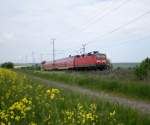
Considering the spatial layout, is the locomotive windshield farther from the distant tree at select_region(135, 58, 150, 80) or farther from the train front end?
the distant tree at select_region(135, 58, 150, 80)

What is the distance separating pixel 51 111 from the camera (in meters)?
8.73

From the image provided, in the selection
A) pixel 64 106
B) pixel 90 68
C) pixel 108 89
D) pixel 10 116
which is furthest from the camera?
pixel 90 68

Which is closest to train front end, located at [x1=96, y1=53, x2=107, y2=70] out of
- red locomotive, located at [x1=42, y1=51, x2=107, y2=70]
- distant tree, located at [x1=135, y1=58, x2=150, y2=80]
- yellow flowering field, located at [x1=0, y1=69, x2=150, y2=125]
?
red locomotive, located at [x1=42, y1=51, x2=107, y2=70]

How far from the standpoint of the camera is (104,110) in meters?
10.7

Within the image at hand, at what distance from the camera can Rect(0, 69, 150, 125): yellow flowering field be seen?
7420mm

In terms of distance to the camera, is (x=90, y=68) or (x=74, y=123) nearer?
(x=74, y=123)

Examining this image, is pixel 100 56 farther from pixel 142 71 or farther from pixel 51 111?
pixel 51 111

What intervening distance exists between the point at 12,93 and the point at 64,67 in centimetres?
4905

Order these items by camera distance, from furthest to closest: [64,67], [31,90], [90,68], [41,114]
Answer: [64,67], [90,68], [31,90], [41,114]

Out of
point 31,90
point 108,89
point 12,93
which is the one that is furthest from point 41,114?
point 108,89

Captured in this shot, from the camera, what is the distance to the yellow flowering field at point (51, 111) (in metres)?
7.42

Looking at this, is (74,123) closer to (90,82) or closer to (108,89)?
(108,89)

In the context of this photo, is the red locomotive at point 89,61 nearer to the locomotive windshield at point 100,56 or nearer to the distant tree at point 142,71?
the locomotive windshield at point 100,56

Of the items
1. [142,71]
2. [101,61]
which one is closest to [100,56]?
[101,61]
